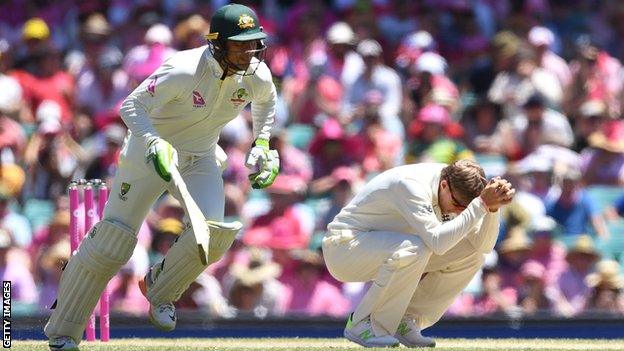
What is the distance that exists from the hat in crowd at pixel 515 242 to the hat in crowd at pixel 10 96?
3.68 metres

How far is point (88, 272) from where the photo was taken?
295 inches

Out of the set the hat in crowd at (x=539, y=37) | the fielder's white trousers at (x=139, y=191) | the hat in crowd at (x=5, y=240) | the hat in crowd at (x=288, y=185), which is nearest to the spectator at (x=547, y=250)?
the hat in crowd at (x=288, y=185)

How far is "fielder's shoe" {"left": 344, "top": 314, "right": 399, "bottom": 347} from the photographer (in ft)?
25.6

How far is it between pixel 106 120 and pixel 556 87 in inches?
130

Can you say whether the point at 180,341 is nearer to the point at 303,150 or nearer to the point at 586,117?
the point at 303,150

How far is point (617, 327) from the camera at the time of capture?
9867 millimetres

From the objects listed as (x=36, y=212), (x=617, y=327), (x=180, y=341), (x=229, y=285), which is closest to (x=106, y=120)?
(x=36, y=212)

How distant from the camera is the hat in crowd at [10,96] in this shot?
12047 mm

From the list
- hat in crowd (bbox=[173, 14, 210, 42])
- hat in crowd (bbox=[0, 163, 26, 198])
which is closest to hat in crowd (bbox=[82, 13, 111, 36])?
hat in crowd (bbox=[173, 14, 210, 42])

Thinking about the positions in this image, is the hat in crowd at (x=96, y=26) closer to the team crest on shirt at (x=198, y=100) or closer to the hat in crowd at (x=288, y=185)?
the hat in crowd at (x=288, y=185)

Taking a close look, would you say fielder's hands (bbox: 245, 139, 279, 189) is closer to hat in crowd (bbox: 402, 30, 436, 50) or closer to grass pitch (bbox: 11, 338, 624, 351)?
grass pitch (bbox: 11, 338, 624, 351)

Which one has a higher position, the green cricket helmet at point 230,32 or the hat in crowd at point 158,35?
the green cricket helmet at point 230,32

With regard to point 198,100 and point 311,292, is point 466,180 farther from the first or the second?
point 311,292

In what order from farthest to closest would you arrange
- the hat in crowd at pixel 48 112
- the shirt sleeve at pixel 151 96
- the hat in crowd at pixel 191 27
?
the hat in crowd at pixel 191 27 < the hat in crowd at pixel 48 112 < the shirt sleeve at pixel 151 96
